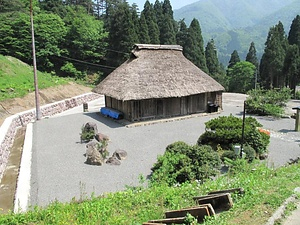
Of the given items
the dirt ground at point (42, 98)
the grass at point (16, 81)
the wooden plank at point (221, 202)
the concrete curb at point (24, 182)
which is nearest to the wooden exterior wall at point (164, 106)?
the dirt ground at point (42, 98)

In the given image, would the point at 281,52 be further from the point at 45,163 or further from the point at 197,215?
the point at 197,215

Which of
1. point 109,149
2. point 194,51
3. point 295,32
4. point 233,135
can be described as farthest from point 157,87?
point 295,32

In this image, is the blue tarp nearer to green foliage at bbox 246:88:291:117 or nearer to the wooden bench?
green foliage at bbox 246:88:291:117

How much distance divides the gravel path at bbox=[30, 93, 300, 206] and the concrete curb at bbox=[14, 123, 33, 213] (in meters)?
0.18

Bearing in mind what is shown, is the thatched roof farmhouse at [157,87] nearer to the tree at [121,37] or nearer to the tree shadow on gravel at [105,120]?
the tree shadow on gravel at [105,120]

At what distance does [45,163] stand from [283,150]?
9.54 metres

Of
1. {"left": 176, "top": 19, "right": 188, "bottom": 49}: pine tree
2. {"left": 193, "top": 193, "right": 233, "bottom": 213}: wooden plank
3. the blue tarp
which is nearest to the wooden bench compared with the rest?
{"left": 193, "top": 193, "right": 233, "bottom": 213}: wooden plank

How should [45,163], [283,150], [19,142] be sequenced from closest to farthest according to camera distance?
1. [45,163]
2. [283,150]
3. [19,142]

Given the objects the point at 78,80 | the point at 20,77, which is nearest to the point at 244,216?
the point at 20,77

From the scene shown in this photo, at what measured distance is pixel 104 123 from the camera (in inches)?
661

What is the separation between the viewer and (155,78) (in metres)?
17.1

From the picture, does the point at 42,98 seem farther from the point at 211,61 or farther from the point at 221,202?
the point at 211,61

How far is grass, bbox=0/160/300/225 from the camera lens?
451 cm

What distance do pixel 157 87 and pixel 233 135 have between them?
22.2 feet
